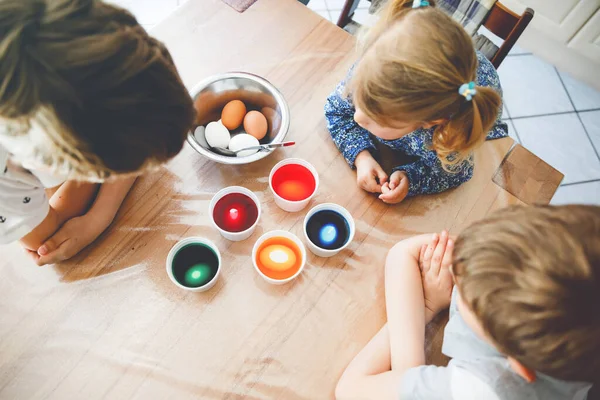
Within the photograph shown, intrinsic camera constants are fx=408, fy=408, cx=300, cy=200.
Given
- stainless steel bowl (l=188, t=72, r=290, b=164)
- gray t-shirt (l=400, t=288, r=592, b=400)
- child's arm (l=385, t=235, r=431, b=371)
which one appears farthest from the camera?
stainless steel bowl (l=188, t=72, r=290, b=164)

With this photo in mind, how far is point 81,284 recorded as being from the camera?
2.43ft

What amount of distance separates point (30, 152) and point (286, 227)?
1.46 feet

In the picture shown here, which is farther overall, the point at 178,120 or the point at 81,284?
the point at 81,284

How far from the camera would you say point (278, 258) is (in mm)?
761

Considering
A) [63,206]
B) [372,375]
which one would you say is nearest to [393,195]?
[372,375]

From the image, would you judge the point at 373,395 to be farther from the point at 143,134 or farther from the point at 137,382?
the point at 143,134

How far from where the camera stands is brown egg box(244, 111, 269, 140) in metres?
0.86

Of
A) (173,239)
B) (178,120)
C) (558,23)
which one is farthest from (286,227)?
(558,23)

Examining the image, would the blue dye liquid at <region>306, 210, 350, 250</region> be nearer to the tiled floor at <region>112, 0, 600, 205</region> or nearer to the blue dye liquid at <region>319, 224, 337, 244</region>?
the blue dye liquid at <region>319, 224, 337, 244</region>

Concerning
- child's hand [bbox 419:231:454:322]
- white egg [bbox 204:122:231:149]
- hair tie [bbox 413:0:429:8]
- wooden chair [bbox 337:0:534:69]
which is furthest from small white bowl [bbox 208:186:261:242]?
wooden chair [bbox 337:0:534:69]

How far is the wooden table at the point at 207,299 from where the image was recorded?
2.26 ft

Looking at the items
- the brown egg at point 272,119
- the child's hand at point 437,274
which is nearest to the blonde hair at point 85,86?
the brown egg at point 272,119

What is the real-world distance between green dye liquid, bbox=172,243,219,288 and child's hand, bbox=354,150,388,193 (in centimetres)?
34

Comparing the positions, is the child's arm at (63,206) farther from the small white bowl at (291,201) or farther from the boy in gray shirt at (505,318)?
the boy in gray shirt at (505,318)
